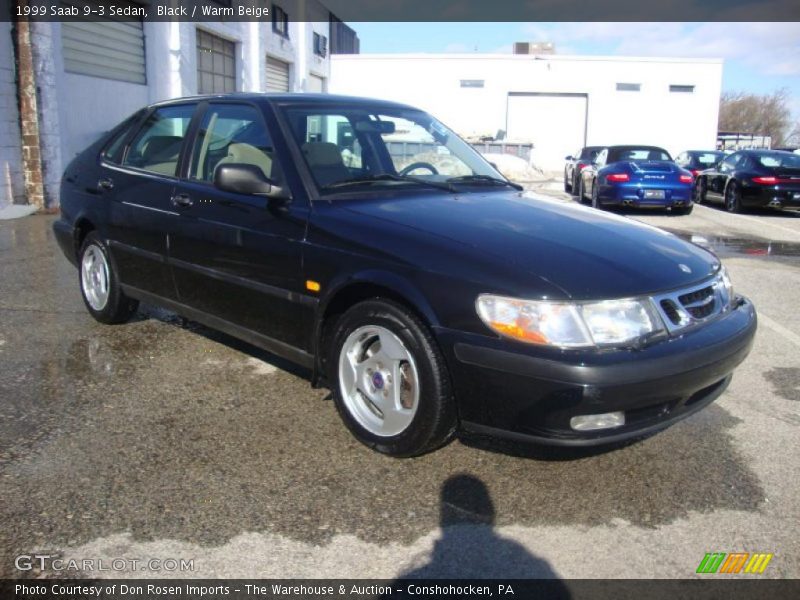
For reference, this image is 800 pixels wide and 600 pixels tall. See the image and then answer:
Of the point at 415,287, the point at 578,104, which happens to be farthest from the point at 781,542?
the point at 578,104

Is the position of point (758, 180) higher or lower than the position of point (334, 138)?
lower

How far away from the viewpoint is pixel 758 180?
14117 millimetres

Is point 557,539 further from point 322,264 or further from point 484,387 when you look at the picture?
point 322,264

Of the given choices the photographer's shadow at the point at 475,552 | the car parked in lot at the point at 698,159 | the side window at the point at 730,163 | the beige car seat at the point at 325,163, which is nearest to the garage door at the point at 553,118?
the car parked in lot at the point at 698,159

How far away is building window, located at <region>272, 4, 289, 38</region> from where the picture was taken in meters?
21.9

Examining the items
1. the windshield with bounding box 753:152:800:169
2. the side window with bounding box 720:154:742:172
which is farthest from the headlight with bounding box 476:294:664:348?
the side window with bounding box 720:154:742:172

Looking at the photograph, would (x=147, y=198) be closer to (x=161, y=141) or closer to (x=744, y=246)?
(x=161, y=141)

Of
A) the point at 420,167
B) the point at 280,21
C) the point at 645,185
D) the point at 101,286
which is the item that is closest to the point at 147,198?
the point at 101,286

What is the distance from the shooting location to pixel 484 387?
9.17ft

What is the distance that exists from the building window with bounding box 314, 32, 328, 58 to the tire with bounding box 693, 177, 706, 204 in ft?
51.6

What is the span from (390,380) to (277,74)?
2163 cm

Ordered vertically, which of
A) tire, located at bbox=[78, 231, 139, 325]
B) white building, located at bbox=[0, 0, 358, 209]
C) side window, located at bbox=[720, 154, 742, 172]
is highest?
white building, located at bbox=[0, 0, 358, 209]
